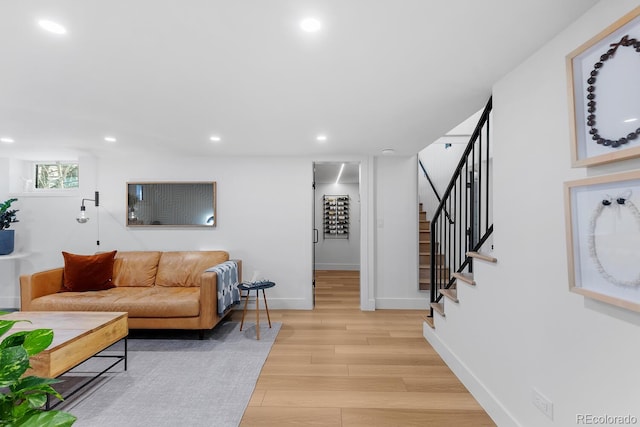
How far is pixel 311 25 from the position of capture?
1447 mm

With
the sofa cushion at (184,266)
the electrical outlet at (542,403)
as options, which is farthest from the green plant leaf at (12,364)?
the sofa cushion at (184,266)

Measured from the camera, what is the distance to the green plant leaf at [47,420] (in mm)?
654

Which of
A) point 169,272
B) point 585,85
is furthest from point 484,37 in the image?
point 169,272

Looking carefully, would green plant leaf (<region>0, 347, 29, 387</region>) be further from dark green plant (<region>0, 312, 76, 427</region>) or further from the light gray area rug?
the light gray area rug

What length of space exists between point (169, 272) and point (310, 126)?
2.63 m

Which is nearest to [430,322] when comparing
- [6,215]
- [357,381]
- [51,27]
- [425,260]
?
[357,381]

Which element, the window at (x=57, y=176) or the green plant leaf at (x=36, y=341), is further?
the window at (x=57, y=176)

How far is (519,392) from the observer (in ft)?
5.70

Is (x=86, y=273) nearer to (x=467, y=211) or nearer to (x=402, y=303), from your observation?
(x=402, y=303)

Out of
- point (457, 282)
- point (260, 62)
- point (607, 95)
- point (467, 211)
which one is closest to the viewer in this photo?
point (607, 95)

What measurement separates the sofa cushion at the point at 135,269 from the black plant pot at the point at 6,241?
60.3 inches

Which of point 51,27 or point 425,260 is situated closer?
point 51,27

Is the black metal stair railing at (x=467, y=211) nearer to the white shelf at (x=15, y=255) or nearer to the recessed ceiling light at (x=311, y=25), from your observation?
the recessed ceiling light at (x=311, y=25)

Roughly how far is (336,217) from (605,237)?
22.5ft
